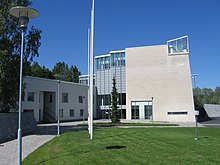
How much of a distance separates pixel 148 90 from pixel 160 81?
3.01 m

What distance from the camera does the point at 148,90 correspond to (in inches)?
1928

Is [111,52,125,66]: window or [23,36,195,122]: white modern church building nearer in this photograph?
[23,36,195,122]: white modern church building

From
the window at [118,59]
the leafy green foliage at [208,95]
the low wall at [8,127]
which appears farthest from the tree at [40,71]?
the leafy green foliage at [208,95]

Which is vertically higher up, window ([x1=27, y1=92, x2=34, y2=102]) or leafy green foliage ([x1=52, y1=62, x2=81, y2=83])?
leafy green foliage ([x1=52, y1=62, x2=81, y2=83])

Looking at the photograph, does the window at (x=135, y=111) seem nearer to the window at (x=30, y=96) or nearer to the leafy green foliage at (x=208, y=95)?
the window at (x=30, y=96)

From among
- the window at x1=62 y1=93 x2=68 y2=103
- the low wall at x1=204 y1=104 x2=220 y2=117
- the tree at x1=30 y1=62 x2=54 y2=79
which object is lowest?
the low wall at x1=204 y1=104 x2=220 y2=117

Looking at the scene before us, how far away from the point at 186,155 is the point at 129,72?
136ft

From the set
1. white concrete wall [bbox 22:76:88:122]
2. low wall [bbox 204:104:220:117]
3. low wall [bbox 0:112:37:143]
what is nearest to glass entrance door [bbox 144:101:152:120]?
white concrete wall [bbox 22:76:88:122]

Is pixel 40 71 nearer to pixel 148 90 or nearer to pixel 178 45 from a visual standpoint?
pixel 148 90

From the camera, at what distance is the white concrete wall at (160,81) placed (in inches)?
1774

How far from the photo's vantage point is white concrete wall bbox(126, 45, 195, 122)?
45.1 metres

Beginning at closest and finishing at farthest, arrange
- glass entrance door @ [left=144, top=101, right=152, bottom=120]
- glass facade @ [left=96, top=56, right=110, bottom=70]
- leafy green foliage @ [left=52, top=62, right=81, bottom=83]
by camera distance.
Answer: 1. glass entrance door @ [left=144, top=101, right=152, bottom=120]
2. glass facade @ [left=96, top=56, right=110, bottom=70]
3. leafy green foliage @ [left=52, top=62, right=81, bottom=83]

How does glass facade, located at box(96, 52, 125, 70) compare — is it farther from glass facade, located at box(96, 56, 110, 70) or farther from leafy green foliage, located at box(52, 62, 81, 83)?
leafy green foliage, located at box(52, 62, 81, 83)

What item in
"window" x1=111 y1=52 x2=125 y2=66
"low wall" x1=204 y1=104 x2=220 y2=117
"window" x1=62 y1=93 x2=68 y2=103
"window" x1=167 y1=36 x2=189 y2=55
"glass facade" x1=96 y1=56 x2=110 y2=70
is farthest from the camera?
"low wall" x1=204 y1=104 x2=220 y2=117
